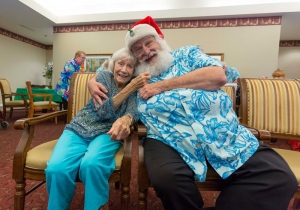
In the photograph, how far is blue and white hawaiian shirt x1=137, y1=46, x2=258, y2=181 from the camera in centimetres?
92

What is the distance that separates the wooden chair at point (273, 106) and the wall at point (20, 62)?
742 cm

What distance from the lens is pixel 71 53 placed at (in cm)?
530

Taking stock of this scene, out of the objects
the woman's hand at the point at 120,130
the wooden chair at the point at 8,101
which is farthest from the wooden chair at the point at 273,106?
the wooden chair at the point at 8,101

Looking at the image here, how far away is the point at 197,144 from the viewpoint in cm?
96

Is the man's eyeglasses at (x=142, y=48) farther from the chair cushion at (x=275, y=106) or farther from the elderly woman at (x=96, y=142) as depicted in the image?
the chair cushion at (x=275, y=106)

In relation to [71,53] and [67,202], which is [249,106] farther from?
[71,53]

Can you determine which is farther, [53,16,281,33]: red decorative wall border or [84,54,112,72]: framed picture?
→ [84,54,112,72]: framed picture

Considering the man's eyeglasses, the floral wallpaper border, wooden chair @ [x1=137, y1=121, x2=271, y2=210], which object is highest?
the floral wallpaper border

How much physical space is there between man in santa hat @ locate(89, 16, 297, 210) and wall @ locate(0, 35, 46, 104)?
6967 mm

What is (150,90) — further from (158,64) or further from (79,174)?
(79,174)

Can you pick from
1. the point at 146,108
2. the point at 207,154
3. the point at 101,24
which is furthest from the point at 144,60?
the point at 101,24

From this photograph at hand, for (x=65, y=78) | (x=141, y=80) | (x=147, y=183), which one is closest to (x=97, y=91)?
(x=141, y=80)

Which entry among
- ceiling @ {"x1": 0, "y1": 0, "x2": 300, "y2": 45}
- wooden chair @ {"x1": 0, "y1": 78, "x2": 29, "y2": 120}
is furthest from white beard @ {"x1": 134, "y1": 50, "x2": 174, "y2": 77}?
wooden chair @ {"x1": 0, "y1": 78, "x2": 29, "y2": 120}

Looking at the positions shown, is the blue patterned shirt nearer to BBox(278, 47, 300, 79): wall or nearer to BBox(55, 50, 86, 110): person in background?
BBox(55, 50, 86, 110): person in background
